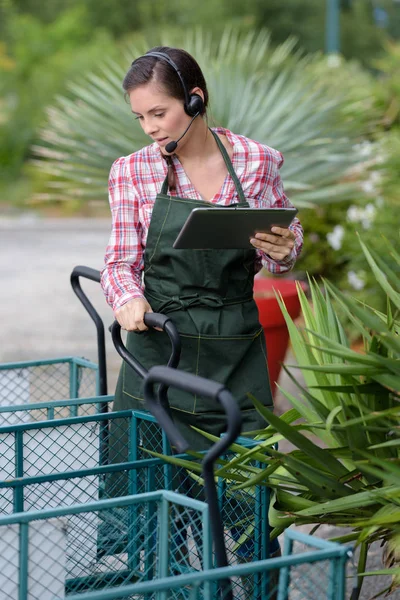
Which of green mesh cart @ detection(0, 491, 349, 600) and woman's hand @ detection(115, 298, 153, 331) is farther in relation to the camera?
woman's hand @ detection(115, 298, 153, 331)

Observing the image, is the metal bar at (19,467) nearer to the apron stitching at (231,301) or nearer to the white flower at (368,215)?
the apron stitching at (231,301)

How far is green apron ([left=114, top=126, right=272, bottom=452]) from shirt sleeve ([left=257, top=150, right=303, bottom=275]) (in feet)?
0.26

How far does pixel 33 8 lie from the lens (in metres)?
35.1

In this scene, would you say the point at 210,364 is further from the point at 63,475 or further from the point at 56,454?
the point at 63,475

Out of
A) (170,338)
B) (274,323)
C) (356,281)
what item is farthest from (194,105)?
(356,281)

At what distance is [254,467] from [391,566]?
16.7 inches

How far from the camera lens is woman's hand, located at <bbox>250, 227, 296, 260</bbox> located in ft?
8.88

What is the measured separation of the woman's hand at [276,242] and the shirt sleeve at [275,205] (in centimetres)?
6

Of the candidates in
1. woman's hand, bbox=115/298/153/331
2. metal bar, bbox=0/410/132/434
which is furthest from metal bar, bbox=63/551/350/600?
woman's hand, bbox=115/298/153/331

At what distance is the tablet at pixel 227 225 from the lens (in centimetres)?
244

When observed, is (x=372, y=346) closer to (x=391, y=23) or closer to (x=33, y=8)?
(x=33, y=8)

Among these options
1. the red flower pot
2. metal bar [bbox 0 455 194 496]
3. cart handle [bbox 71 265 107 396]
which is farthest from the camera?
the red flower pot

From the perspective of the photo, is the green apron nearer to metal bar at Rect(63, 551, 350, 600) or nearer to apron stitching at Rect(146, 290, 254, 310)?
apron stitching at Rect(146, 290, 254, 310)

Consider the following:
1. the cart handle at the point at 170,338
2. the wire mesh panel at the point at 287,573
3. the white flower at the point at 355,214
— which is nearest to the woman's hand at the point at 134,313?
the cart handle at the point at 170,338
